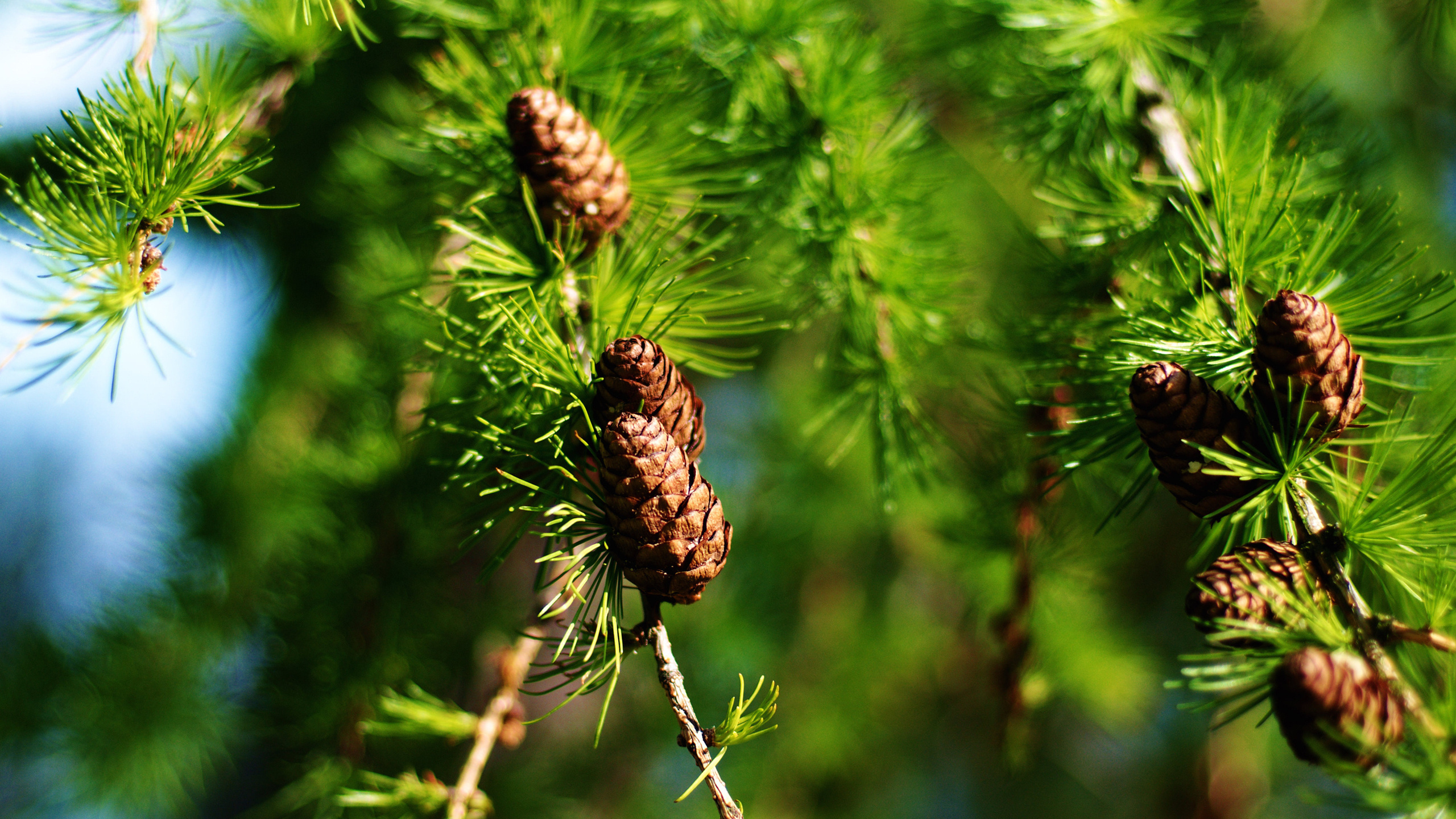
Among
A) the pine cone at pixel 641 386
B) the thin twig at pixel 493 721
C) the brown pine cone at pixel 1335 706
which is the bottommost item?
the thin twig at pixel 493 721

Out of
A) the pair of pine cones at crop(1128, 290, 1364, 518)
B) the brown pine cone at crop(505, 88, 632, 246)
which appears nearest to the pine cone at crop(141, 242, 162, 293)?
the brown pine cone at crop(505, 88, 632, 246)

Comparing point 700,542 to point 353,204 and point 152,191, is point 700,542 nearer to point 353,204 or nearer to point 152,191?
point 152,191

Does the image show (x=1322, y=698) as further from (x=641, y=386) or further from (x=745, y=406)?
(x=745, y=406)

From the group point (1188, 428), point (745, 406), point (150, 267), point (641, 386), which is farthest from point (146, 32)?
point (745, 406)

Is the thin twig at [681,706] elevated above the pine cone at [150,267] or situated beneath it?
situated beneath

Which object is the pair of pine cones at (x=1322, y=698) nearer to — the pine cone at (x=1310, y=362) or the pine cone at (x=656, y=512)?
the pine cone at (x=1310, y=362)

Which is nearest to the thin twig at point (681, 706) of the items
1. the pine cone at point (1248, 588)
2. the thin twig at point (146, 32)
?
the pine cone at point (1248, 588)

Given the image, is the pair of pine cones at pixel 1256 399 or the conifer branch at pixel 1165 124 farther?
the conifer branch at pixel 1165 124
